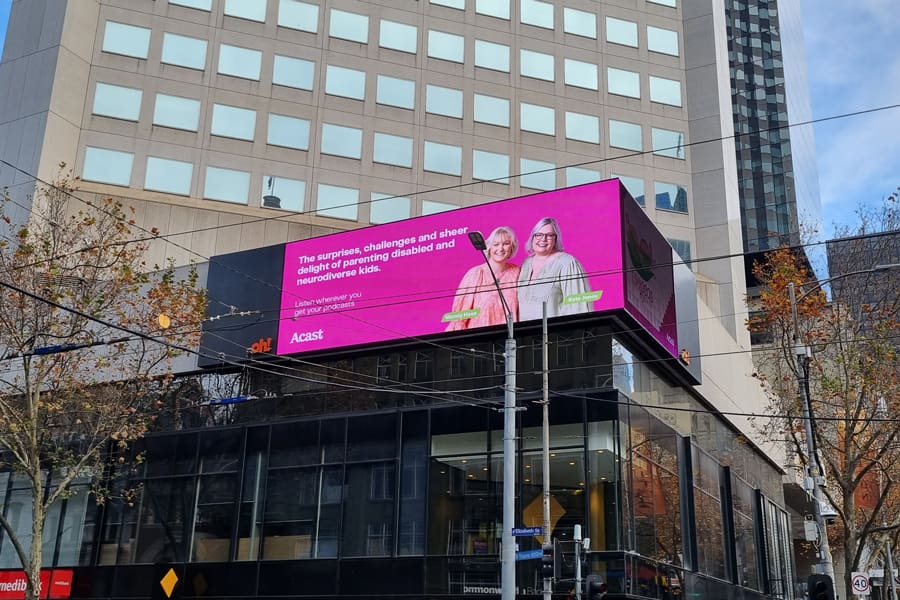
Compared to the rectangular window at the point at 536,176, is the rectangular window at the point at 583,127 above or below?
above

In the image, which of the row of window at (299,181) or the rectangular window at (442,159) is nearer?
the row of window at (299,181)

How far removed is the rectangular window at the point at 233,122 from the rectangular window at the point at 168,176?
2620 millimetres

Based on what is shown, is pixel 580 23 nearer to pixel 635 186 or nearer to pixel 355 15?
pixel 635 186

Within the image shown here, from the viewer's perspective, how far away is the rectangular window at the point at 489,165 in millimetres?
48438

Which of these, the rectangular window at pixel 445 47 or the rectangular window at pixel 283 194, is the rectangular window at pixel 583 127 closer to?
the rectangular window at pixel 445 47

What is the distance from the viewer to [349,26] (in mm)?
49250

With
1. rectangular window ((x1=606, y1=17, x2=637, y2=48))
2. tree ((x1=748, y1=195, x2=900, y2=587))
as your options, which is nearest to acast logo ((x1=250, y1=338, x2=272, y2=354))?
tree ((x1=748, y1=195, x2=900, y2=587))

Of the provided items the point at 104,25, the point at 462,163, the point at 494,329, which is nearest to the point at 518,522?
the point at 494,329

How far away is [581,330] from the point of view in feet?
91.0

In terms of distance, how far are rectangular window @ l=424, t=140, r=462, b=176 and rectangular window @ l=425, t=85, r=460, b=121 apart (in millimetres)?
1928

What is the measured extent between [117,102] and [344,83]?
37.3 feet

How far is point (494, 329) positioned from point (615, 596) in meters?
8.66

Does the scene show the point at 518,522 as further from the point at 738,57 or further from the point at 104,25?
the point at 738,57
